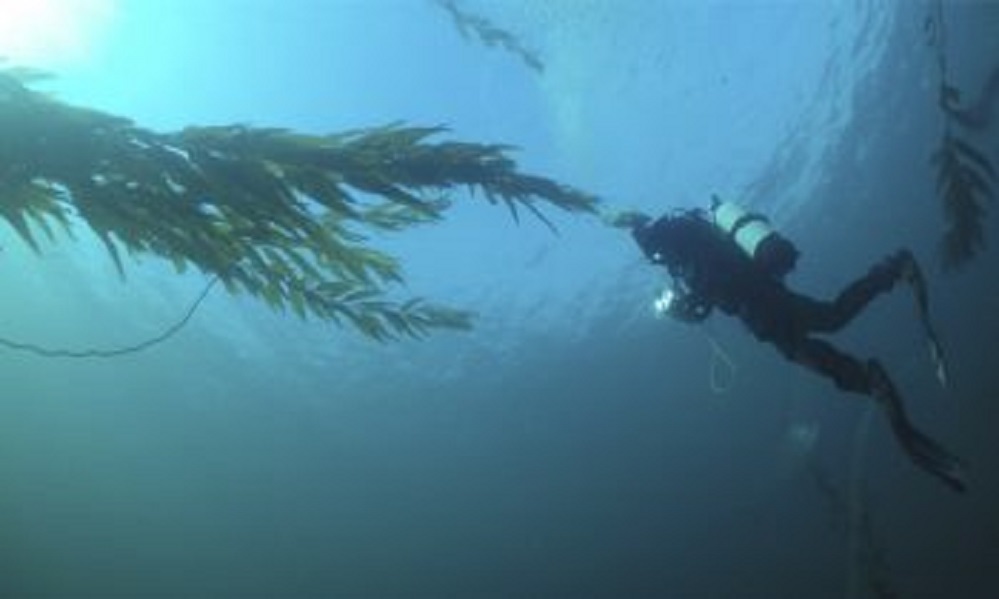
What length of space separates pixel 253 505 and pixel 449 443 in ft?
25.0

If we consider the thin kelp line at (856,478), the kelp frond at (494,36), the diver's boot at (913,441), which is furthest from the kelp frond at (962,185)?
the thin kelp line at (856,478)

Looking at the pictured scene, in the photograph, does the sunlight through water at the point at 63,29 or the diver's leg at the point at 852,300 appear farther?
the sunlight through water at the point at 63,29

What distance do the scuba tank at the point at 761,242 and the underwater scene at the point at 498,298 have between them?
2 centimetres

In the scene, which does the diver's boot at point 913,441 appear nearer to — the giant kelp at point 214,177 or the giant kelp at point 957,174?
the giant kelp at point 957,174

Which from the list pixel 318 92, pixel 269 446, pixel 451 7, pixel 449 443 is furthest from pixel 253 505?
pixel 451 7

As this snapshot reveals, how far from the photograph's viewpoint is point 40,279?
76.9ft

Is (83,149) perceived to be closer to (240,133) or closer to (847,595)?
(240,133)

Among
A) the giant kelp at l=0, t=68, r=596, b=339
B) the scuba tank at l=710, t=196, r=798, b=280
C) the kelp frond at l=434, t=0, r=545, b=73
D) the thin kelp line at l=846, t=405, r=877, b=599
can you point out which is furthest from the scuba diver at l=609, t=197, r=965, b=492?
the thin kelp line at l=846, t=405, r=877, b=599

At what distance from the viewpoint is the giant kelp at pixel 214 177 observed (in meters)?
2.80

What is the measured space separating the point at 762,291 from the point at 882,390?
0.91m

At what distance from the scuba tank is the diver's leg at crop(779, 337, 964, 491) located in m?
0.50

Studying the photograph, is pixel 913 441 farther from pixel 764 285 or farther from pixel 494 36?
pixel 494 36

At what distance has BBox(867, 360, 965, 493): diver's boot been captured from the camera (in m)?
5.76

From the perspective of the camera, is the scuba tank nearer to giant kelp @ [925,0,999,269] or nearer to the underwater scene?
the underwater scene
